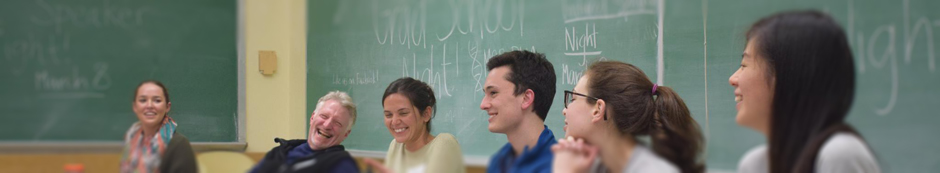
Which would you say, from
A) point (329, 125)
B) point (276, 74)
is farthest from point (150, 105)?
point (276, 74)

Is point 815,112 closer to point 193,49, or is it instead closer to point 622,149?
point 622,149

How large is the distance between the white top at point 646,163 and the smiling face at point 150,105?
122cm

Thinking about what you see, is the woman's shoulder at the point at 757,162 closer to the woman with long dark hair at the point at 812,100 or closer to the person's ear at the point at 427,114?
the woman with long dark hair at the point at 812,100

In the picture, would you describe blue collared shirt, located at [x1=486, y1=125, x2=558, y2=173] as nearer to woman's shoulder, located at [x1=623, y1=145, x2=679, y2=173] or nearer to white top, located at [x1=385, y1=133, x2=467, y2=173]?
white top, located at [x1=385, y1=133, x2=467, y2=173]

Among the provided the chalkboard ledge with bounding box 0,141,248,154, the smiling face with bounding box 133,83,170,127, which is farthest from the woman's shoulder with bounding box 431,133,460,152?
the smiling face with bounding box 133,83,170,127

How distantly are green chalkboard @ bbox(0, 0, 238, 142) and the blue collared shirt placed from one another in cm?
127

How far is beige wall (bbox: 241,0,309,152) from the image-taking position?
15.5ft

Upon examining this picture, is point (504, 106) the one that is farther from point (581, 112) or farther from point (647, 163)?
point (647, 163)

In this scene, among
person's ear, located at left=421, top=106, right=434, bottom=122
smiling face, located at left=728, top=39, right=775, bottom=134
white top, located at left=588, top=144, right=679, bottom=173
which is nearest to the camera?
white top, located at left=588, top=144, right=679, bottom=173

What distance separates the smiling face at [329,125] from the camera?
2.97m

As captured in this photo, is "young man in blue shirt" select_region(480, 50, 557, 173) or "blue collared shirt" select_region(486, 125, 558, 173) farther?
"young man in blue shirt" select_region(480, 50, 557, 173)

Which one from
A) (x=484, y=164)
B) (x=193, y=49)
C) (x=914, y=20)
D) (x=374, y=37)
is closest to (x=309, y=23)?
(x=374, y=37)

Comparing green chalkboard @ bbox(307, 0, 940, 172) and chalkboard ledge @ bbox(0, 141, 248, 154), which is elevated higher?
green chalkboard @ bbox(307, 0, 940, 172)

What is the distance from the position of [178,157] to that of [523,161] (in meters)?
0.85
